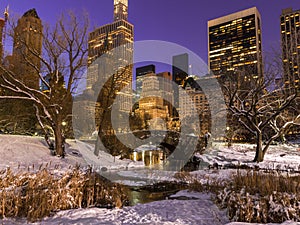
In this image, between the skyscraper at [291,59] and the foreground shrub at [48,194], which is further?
the skyscraper at [291,59]

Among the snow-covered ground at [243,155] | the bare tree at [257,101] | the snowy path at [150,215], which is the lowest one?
the snowy path at [150,215]

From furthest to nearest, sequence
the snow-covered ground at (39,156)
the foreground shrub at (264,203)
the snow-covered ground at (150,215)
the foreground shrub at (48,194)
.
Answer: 1. the snow-covered ground at (39,156)
2. the foreground shrub at (48,194)
3. the snow-covered ground at (150,215)
4. the foreground shrub at (264,203)

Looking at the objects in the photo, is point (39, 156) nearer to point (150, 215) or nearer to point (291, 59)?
point (150, 215)

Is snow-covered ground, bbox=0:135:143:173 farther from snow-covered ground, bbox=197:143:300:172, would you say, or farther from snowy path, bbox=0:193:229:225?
snowy path, bbox=0:193:229:225

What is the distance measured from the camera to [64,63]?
70.1ft

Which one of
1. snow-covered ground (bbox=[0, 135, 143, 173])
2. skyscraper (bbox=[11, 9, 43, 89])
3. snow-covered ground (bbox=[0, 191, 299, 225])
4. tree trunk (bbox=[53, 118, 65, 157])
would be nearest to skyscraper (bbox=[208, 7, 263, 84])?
snow-covered ground (bbox=[0, 135, 143, 173])

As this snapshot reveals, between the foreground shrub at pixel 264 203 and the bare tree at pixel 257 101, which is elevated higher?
the bare tree at pixel 257 101

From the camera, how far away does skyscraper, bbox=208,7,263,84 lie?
950 inches

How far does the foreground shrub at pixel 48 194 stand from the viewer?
6.64 m

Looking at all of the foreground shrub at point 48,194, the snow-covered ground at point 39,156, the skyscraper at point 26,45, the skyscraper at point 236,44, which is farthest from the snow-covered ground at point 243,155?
the skyscraper at point 26,45

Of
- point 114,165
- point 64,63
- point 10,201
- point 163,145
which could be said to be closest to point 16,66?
point 64,63

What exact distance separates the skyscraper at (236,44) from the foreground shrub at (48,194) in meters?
17.4

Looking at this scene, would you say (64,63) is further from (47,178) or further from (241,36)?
(241,36)

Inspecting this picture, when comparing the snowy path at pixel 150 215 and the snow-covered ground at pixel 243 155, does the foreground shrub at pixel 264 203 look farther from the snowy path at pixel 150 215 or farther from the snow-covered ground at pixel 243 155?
the snow-covered ground at pixel 243 155
